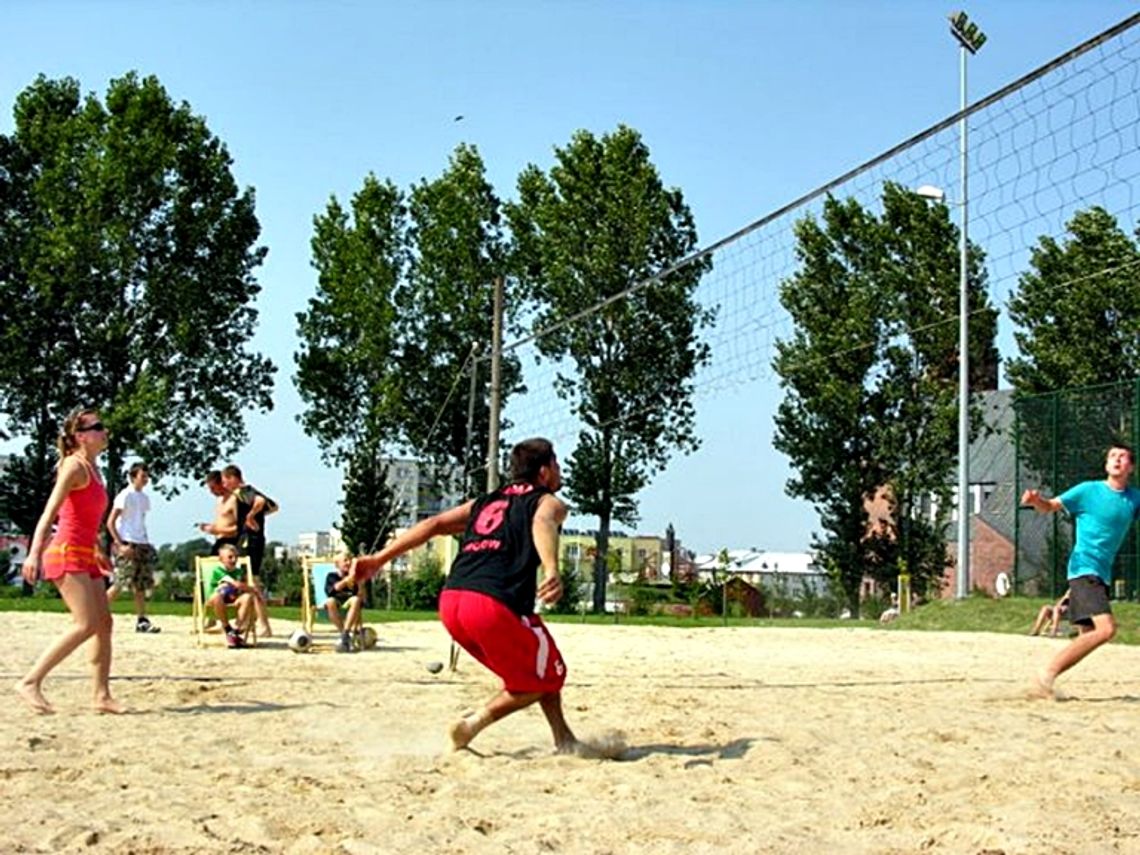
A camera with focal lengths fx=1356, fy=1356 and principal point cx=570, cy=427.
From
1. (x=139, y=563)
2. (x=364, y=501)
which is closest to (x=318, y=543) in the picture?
(x=364, y=501)

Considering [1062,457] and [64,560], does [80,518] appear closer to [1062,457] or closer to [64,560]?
[64,560]

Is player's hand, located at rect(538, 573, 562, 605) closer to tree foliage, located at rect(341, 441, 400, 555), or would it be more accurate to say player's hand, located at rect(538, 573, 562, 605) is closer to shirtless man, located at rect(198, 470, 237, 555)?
shirtless man, located at rect(198, 470, 237, 555)

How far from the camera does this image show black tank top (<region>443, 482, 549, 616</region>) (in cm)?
550

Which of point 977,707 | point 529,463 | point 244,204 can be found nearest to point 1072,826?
point 529,463

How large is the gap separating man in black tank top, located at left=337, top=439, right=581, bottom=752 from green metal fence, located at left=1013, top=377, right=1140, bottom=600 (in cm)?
1535

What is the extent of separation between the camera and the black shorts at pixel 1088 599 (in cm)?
790

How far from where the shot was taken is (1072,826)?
4.36 metres

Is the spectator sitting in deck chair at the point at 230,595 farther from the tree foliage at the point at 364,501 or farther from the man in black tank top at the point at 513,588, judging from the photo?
the tree foliage at the point at 364,501

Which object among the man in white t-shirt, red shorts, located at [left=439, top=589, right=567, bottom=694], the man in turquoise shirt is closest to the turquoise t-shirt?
the man in turquoise shirt

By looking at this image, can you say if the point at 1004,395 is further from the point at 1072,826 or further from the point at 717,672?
the point at 1072,826

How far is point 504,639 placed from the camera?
548 cm

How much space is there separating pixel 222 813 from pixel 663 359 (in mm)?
30901

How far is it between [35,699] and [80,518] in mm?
943

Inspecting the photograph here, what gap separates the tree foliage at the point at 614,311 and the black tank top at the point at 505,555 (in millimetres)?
28628
